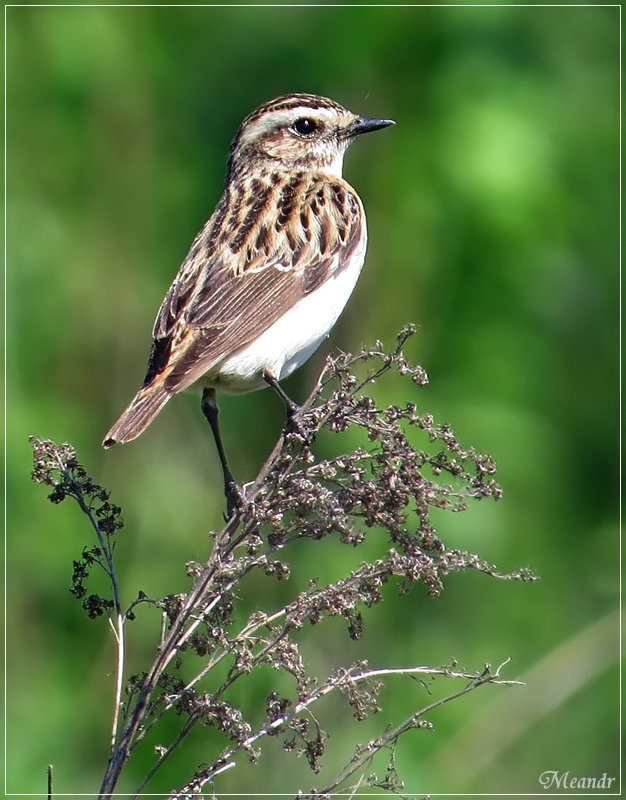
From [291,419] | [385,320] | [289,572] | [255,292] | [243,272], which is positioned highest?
[385,320]

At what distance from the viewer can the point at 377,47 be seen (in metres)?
7.48

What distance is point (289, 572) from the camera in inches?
135

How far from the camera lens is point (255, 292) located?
17.3 ft

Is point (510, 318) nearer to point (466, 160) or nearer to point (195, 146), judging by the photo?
point (466, 160)

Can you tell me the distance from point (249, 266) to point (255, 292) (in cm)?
16

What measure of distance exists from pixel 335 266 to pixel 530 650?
2.68 metres

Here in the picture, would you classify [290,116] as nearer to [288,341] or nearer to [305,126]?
[305,126]

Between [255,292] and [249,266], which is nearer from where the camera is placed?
[255,292]

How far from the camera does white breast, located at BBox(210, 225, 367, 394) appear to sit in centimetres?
517

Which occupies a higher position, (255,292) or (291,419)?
(255,292)

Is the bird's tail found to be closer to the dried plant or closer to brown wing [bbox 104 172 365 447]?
brown wing [bbox 104 172 365 447]

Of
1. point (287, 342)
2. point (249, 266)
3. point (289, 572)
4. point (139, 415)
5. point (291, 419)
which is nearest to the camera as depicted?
point (289, 572)

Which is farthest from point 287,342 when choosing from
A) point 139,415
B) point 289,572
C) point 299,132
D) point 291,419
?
point 289,572

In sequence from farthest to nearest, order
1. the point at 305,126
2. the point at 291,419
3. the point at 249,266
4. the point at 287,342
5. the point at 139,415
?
the point at 305,126 < the point at 249,266 < the point at 287,342 < the point at 139,415 < the point at 291,419
